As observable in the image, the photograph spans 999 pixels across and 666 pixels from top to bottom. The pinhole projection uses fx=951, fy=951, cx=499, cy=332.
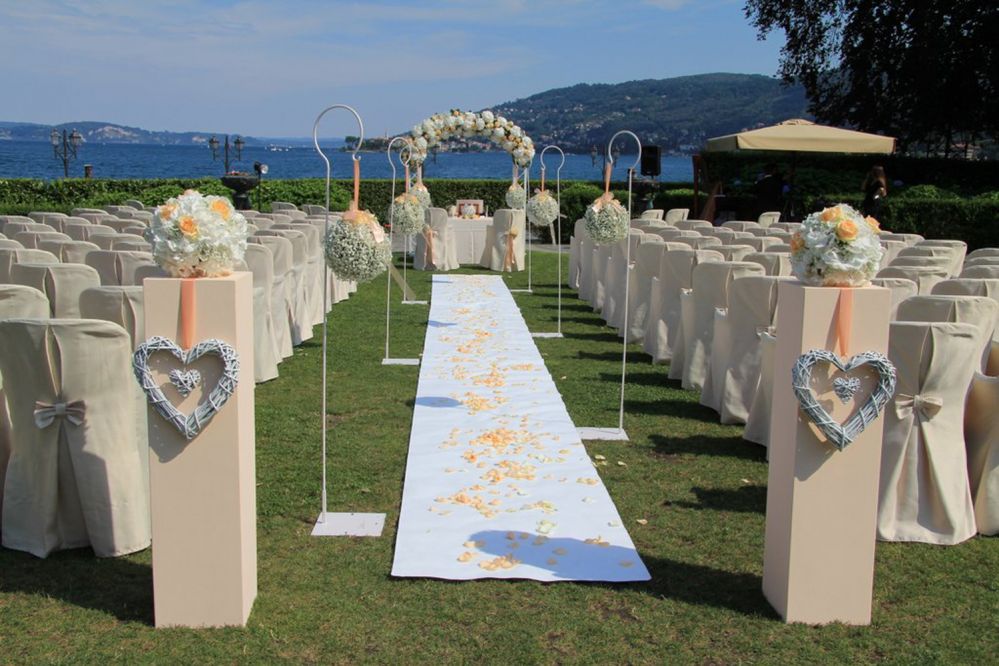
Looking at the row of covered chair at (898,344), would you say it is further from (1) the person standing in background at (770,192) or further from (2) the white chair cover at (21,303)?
(1) the person standing in background at (770,192)

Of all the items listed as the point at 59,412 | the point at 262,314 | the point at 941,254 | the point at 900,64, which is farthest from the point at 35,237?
the point at 900,64

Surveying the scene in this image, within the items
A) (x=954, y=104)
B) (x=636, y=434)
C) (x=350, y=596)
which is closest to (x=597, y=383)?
(x=636, y=434)

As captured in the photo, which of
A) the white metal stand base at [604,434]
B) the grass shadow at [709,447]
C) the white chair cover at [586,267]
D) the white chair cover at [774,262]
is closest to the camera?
the grass shadow at [709,447]

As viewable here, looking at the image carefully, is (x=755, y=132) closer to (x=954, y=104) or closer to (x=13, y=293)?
(x=954, y=104)

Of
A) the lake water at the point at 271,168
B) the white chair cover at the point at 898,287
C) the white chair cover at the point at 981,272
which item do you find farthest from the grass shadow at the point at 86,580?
the lake water at the point at 271,168

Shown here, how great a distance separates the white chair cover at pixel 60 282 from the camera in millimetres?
6875

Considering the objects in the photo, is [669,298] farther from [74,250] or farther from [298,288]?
[74,250]

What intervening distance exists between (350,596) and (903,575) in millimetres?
2555

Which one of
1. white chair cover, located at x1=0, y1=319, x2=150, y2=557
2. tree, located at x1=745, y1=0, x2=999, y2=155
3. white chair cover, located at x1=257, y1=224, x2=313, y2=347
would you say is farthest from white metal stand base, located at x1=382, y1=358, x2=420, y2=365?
tree, located at x1=745, y1=0, x2=999, y2=155

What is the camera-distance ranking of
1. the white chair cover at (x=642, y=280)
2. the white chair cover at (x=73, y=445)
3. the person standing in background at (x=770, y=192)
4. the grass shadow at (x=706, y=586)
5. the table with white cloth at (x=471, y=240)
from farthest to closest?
the person standing in background at (x=770, y=192) → the table with white cloth at (x=471, y=240) → the white chair cover at (x=642, y=280) → the white chair cover at (x=73, y=445) → the grass shadow at (x=706, y=586)

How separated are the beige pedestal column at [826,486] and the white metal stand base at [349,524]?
6.73 feet

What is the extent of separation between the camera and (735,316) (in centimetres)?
704

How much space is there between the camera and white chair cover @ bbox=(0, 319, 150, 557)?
4273 mm

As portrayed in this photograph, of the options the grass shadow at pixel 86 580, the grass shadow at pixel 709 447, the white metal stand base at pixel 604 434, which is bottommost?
the grass shadow at pixel 86 580
